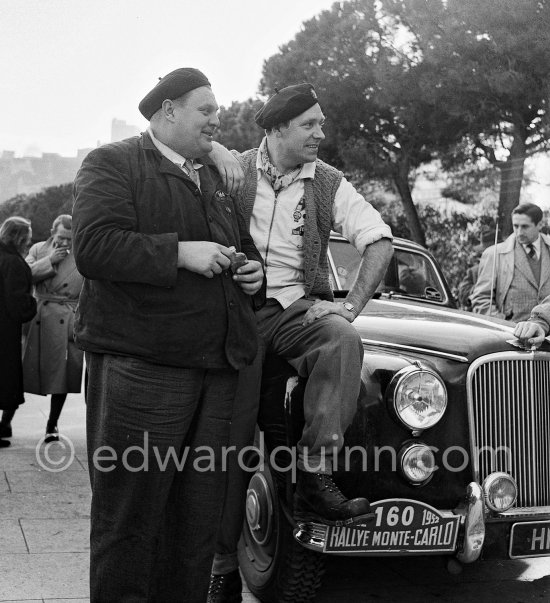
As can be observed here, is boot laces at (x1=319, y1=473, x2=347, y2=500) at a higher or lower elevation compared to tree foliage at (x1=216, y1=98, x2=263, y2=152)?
lower

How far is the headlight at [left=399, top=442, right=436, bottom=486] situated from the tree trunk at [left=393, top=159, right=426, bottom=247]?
12.5 meters

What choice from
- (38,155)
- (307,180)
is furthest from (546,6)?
(38,155)

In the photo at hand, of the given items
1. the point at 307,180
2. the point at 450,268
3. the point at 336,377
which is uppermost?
the point at 307,180

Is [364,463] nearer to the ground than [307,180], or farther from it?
nearer to the ground

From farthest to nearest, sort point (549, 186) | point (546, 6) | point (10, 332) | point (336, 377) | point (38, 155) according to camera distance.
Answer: point (38, 155)
point (549, 186)
point (546, 6)
point (10, 332)
point (336, 377)

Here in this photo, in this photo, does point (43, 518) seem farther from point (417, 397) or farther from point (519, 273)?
point (519, 273)

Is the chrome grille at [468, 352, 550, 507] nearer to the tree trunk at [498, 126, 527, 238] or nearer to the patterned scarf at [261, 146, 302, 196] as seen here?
the patterned scarf at [261, 146, 302, 196]

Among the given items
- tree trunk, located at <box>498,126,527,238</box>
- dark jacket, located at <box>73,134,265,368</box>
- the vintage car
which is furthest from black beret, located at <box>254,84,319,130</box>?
tree trunk, located at <box>498,126,527,238</box>

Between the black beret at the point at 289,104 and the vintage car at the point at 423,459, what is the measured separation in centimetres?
102

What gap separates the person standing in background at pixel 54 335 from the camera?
731 centimetres

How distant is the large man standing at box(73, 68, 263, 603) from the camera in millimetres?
3139

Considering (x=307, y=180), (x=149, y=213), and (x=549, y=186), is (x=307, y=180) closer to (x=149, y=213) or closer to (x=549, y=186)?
(x=149, y=213)

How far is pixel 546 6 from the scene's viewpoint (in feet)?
40.7

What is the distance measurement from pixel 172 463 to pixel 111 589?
0.45 metres
